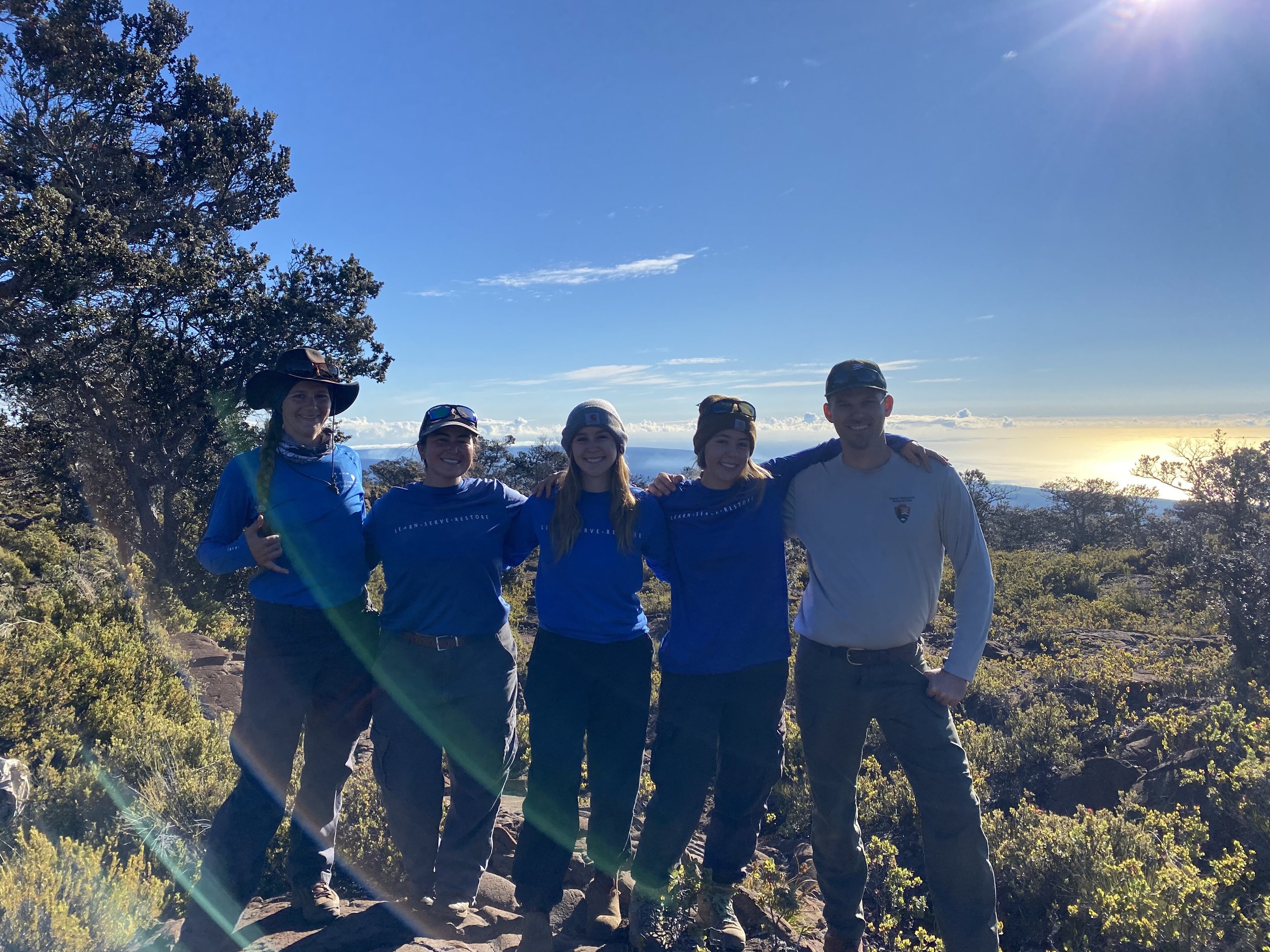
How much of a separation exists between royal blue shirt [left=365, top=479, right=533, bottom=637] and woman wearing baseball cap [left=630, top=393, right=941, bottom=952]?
83 cm

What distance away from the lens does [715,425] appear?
9.87ft

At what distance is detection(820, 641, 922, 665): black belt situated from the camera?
288 centimetres

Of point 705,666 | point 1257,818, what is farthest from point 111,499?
point 1257,818

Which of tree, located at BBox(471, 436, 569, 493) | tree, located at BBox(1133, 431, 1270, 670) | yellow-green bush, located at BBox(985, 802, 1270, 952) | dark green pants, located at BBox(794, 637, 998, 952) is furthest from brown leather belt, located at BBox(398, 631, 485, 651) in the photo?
tree, located at BBox(471, 436, 569, 493)

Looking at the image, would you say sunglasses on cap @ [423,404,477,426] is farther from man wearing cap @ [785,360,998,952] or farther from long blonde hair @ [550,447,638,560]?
man wearing cap @ [785,360,998,952]

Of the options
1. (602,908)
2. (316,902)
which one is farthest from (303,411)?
(602,908)

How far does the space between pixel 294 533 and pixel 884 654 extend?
8.66 ft

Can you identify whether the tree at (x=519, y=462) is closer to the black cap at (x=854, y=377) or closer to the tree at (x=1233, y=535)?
the tree at (x=1233, y=535)

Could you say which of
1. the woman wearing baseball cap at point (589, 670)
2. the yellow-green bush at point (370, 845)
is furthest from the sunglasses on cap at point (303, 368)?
the yellow-green bush at point (370, 845)

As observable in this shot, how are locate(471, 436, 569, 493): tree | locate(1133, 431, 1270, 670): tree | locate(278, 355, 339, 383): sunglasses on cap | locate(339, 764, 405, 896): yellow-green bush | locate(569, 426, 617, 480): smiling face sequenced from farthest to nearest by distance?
locate(471, 436, 569, 493): tree < locate(1133, 431, 1270, 670): tree < locate(339, 764, 405, 896): yellow-green bush < locate(278, 355, 339, 383): sunglasses on cap < locate(569, 426, 617, 480): smiling face

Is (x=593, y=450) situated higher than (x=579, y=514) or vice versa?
(x=593, y=450)

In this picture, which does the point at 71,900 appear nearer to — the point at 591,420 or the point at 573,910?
the point at 573,910

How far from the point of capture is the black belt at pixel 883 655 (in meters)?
2.88

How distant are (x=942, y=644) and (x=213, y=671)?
848 centimetres
